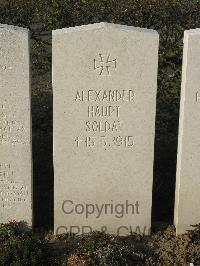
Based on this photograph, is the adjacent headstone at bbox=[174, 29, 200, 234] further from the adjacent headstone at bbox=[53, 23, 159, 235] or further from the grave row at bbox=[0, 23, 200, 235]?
the adjacent headstone at bbox=[53, 23, 159, 235]

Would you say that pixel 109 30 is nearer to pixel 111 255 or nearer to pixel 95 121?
pixel 95 121

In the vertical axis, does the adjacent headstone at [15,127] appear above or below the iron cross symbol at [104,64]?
below

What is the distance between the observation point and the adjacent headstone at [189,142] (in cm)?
569

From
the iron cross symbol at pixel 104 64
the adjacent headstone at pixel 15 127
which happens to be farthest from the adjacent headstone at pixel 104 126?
the adjacent headstone at pixel 15 127

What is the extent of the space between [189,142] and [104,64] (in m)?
1.23

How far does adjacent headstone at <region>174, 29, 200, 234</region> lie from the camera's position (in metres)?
5.69

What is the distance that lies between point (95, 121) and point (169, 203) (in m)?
1.85

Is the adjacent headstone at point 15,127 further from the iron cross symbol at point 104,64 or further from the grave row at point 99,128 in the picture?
the iron cross symbol at point 104,64

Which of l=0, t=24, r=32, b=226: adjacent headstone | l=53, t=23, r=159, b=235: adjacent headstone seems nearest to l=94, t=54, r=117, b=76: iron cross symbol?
l=53, t=23, r=159, b=235: adjacent headstone

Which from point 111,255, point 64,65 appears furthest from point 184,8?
point 111,255

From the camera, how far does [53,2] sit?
930 centimetres

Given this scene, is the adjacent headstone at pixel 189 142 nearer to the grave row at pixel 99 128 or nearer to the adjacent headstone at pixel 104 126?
the grave row at pixel 99 128

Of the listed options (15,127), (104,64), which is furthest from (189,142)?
(15,127)

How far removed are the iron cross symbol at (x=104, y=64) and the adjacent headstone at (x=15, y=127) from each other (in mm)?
691
